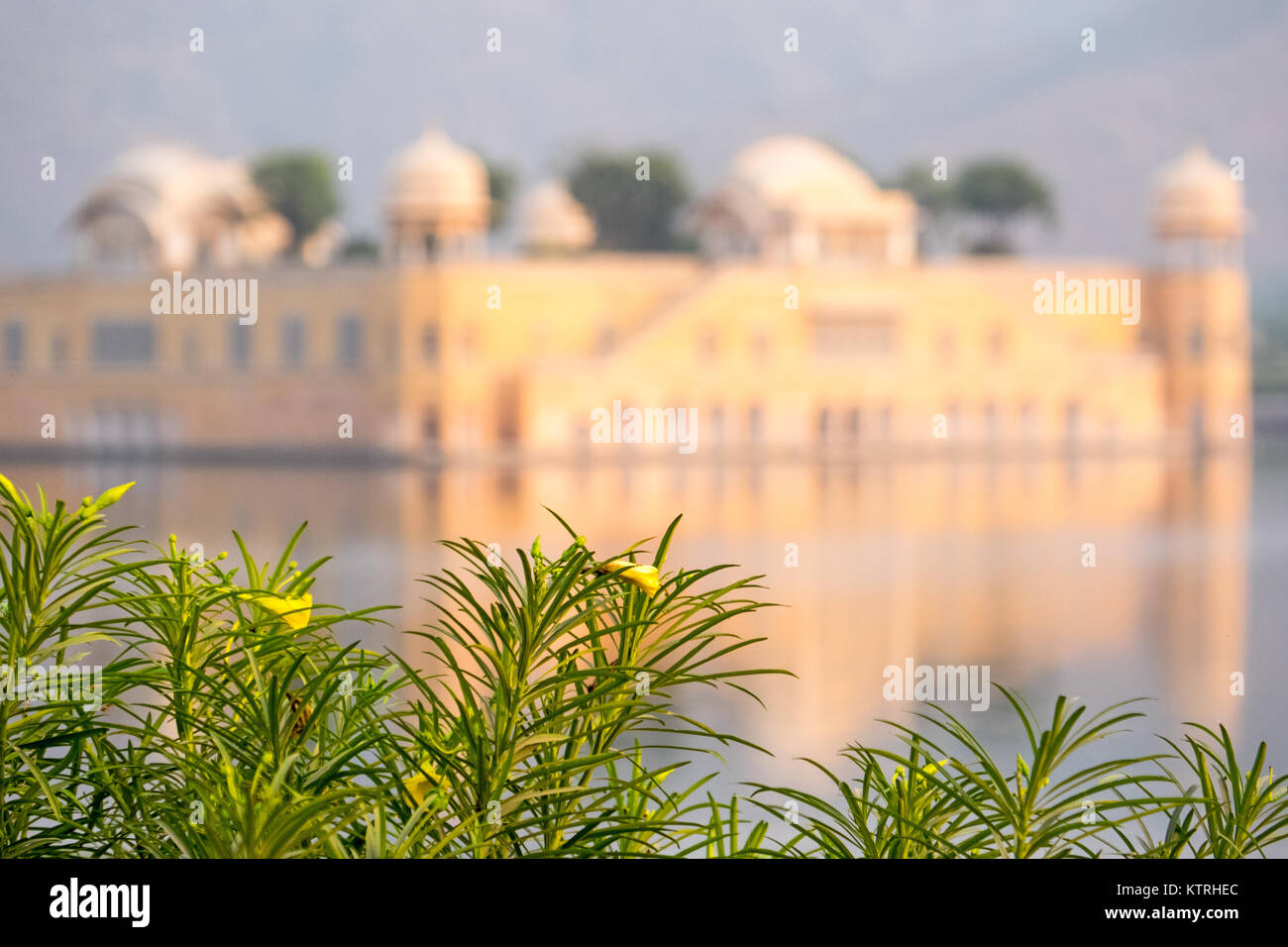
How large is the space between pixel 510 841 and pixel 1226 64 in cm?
4454

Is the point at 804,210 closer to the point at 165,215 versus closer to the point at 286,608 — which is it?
the point at 165,215

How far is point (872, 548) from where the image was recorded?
15.0 m

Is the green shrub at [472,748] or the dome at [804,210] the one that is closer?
the green shrub at [472,748]

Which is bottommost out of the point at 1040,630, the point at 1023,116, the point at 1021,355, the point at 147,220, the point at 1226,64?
the point at 1040,630

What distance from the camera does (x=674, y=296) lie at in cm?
2339

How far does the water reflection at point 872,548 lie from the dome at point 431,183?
390 centimetres

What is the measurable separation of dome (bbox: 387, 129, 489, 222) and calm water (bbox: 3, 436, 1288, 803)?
150 inches

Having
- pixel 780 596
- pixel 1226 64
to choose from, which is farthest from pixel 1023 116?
pixel 780 596

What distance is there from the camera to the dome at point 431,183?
23.7 meters

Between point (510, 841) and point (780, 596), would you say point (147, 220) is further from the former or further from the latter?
point (510, 841)
